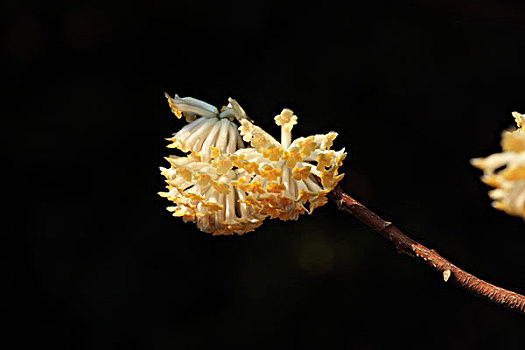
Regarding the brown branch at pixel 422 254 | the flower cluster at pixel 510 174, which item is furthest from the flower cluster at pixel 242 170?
the flower cluster at pixel 510 174

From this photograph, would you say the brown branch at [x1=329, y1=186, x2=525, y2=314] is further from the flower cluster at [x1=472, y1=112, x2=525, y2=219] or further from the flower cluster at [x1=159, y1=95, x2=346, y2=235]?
the flower cluster at [x1=472, y1=112, x2=525, y2=219]

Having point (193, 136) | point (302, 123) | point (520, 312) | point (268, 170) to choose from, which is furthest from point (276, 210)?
point (302, 123)

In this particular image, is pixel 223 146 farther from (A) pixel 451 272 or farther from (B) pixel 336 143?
(B) pixel 336 143

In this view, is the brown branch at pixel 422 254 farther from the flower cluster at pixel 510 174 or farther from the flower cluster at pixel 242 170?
the flower cluster at pixel 510 174

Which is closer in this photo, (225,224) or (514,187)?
(514,187)

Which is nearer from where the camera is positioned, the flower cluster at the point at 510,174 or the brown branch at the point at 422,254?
the flower cluster at the point at 510,174

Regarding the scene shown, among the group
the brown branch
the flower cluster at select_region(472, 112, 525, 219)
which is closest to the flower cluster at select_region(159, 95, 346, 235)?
the brown branch
